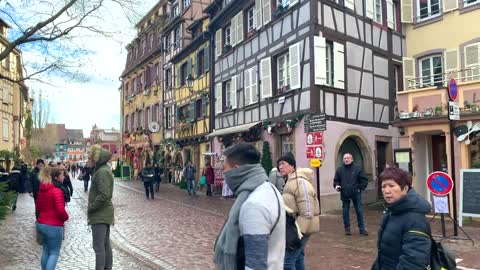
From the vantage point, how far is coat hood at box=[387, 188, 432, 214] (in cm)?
309

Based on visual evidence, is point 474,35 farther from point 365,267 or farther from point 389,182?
point 389,182

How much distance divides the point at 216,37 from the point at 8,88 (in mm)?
22803

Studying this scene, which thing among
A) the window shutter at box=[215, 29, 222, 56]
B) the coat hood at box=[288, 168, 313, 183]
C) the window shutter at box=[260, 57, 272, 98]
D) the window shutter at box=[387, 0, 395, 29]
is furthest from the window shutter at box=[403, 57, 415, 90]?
the coat hood at box=[288, 168, 313, 183]

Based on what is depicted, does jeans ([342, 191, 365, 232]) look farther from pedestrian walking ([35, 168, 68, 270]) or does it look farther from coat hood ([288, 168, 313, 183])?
pedestrian walking ([35, 168, 68, 270])

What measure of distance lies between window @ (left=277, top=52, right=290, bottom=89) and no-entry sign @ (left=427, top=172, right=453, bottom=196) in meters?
8.81

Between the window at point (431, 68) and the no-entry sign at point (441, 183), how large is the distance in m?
8.33

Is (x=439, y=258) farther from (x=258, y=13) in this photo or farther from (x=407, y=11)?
(x=258, y=13)

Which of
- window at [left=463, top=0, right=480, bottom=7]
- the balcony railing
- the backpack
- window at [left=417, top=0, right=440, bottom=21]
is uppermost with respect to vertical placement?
window at [left=417, top=0, right=440, bottom=21]

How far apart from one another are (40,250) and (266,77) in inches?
444

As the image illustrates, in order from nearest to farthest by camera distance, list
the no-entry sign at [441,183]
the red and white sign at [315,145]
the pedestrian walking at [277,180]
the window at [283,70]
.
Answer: the pedestrian walking at [277,180] → the no-entry sign at [441,183] → the red and white sign at [315,145] → the window at [283,70]

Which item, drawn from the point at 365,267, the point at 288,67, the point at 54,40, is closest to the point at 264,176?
the point at 365,267

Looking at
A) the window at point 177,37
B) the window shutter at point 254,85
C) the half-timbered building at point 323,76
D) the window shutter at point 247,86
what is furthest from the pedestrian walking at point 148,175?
the window at point 177,37

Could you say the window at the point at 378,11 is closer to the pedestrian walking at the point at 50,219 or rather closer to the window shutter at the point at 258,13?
the window shutter at the point at 258,13

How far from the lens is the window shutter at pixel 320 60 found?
50.3ft
